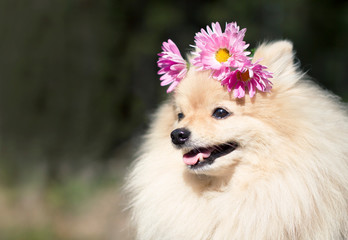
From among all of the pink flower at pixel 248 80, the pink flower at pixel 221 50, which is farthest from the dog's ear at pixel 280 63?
the pink flower at pixel 221 50

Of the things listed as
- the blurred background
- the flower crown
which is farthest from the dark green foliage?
the flower crown

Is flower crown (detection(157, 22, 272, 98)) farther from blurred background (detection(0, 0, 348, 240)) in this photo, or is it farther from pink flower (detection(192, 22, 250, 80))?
blurred background (detection(0, 0, 348, 240))

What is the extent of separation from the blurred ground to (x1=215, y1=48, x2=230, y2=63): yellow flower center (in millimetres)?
3772

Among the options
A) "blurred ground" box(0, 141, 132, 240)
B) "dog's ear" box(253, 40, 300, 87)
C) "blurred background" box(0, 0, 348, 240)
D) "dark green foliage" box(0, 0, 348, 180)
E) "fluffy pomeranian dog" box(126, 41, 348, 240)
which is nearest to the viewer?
"fluffy pomeranian dog" box(126, 41, 348, 240)

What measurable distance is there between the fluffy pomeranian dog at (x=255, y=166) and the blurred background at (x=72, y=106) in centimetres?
279

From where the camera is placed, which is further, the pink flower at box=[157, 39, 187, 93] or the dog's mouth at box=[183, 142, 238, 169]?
the pink flower at box=[157, 39, 187, 93]

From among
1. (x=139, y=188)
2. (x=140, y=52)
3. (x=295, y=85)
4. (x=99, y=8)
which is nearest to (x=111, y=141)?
(x=140, y=52)

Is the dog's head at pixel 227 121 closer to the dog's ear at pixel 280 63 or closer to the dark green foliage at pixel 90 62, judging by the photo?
the dog's ear at pixel 280 63

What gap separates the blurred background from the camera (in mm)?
6867

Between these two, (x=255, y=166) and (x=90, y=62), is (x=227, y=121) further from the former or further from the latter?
(x=90, y=62)

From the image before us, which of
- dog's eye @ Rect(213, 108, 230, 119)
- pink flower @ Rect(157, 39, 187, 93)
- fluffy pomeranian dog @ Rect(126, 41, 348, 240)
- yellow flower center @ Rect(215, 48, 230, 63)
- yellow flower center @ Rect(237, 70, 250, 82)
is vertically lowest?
fluffy pomeranian dog @ Rect(126, 41, 348, 240)

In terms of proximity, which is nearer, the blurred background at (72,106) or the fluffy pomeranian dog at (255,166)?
the fluffy pomeranian dog at (255,166)

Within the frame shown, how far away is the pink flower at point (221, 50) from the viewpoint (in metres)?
2.86

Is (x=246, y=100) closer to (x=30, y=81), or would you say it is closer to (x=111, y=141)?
(x=30, y=81)
